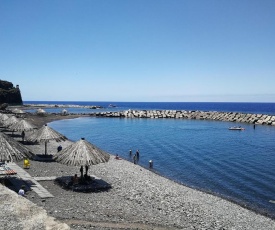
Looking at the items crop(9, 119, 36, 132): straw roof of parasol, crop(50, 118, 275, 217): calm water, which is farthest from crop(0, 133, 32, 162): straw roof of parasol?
crop(9, 119, 36, 132): straw roof of parasol

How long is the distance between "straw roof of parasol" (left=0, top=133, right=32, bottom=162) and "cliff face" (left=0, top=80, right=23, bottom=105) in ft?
378

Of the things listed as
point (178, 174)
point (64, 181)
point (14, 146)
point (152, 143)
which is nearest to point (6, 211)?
point (14, 146)

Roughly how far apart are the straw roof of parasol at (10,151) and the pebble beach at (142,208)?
2.28 meters

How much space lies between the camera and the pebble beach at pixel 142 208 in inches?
632

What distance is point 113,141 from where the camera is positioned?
53.6 m

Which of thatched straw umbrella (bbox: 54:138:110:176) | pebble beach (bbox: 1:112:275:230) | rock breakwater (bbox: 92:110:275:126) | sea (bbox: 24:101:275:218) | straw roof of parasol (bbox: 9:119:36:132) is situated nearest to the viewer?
pebble beach (bbox: 1:112:275:230)

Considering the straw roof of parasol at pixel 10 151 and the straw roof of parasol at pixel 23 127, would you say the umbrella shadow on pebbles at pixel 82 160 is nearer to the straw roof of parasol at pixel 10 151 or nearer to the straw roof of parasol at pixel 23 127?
the straw roof of parasol at pixel 10 151

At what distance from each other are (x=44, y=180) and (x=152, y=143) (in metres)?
30.5

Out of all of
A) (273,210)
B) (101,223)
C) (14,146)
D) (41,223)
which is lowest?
(273,210)

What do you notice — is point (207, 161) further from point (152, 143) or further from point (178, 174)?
point (152, 143)

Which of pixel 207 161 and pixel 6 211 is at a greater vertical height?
pixel 6 211

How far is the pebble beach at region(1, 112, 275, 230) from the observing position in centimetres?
1606

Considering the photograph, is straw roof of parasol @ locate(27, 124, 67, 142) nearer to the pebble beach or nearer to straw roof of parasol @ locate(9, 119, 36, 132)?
the pebble beach

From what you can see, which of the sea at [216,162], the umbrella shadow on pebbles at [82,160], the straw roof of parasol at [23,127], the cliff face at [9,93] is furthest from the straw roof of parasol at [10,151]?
the cliff face at [9,93]
